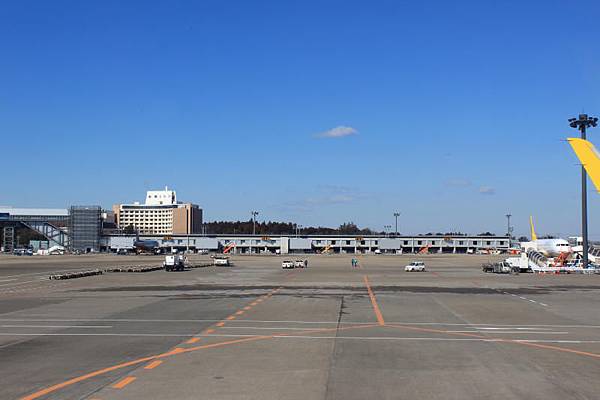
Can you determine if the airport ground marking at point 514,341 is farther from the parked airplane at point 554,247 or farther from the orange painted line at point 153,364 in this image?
the parked airplane at point 554,247

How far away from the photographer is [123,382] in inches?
477

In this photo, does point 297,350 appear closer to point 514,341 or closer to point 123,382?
point 123,382

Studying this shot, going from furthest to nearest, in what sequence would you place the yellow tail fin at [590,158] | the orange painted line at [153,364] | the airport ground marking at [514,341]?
the yellow tail fin at [590,158] → the airport ground marking at [514,341] → the orange painted line at [153,364]

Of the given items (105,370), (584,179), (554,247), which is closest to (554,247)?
(554,247)

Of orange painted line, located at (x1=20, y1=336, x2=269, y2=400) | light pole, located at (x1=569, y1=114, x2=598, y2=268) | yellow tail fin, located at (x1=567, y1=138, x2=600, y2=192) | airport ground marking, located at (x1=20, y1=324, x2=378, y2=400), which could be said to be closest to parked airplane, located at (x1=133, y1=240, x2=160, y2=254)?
light pole, located at (x1=569, y1=114, x2=598, y2=268)

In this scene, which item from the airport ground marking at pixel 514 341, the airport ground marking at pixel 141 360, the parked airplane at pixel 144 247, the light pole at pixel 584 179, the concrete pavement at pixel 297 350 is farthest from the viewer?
the parked airplane at pixel 144 247

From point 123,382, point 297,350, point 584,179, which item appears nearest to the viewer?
point 123,382

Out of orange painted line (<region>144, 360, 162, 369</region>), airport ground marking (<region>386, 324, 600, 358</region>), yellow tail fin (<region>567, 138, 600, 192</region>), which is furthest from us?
yellow tail fin (<region>567, 138, 600, 192</region>)

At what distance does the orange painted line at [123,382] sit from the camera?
11.7 meters

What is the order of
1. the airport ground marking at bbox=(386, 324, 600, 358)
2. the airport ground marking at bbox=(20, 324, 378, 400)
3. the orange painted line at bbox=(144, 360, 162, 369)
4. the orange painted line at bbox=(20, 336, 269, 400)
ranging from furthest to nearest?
the airport ground marking at bbox=(386, 324, 600, 358) → the orange painted line at bbox=(144, 360, 162, 369) → the airport ground marking at bbox=(20, 324, 378, 400) → the orange painted line at bbox=(20, 336, 269, 400)

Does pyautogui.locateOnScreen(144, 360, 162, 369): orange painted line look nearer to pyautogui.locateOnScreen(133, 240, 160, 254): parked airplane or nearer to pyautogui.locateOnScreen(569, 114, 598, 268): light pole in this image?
pyautogui.locateOnScreen(569, 114, 598, 268): light pole

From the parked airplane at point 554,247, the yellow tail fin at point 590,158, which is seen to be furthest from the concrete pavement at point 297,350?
the parked airplane at point 554,247

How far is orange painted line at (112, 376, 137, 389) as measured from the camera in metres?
11.7

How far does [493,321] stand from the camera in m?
24.1
